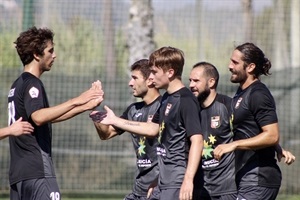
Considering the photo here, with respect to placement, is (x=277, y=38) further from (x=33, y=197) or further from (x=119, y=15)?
(x=33, y=197)

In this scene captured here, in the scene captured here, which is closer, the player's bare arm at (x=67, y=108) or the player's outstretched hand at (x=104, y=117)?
the player's bare arm at (x=67, y=108)

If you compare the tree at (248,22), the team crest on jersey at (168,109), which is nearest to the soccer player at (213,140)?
the team crest on jersey at (168,109)

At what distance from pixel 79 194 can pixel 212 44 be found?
12.5 ft

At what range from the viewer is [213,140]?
28.4 feet

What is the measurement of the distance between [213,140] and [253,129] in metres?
0.67

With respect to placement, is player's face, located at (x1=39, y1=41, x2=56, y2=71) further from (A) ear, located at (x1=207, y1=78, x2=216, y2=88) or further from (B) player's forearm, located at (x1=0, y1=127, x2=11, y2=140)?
(A) ear, located at (x1=207, y1=78, x2=216, y2=88)

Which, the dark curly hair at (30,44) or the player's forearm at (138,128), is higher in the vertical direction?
the dark curly hair at (30,44)

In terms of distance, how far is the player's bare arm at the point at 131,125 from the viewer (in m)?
8.35

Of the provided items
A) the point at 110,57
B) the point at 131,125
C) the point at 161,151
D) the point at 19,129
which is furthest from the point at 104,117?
the point at 110,57

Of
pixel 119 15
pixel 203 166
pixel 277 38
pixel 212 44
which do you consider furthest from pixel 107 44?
pixel 203 166

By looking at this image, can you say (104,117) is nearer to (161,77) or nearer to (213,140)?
(161,77)

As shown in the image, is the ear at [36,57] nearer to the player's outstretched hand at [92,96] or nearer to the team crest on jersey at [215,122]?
the player's outstretched hand at [92,96]

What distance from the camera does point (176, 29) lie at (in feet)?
54.4

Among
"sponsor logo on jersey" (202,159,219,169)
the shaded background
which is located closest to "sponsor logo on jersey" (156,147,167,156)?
"sponsor logo on jersey" (202,159,219,169)
